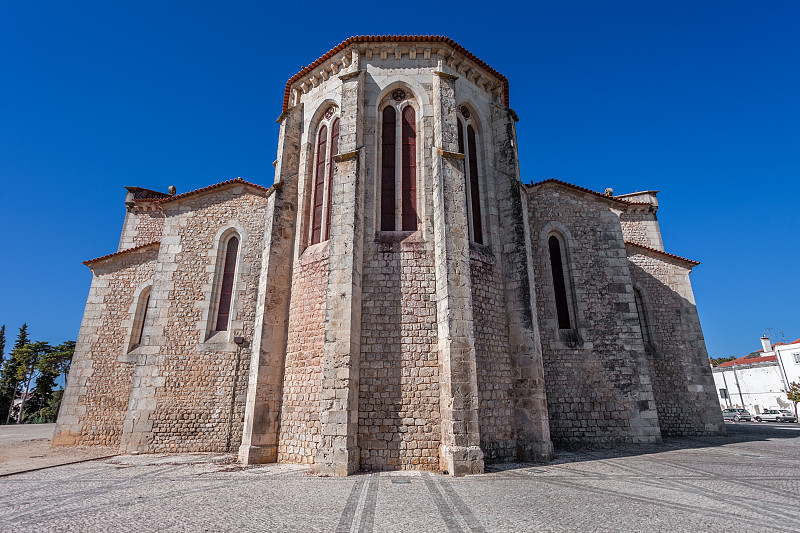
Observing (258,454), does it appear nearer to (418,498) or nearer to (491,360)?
(418,498)

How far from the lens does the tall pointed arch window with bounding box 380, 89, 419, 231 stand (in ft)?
33.7

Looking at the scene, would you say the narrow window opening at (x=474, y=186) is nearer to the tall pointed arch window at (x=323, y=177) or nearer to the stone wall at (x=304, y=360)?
the tall pointed arch window at (x=323, y=177)

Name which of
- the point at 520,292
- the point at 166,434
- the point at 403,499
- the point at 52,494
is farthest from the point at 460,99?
the point at 166,434

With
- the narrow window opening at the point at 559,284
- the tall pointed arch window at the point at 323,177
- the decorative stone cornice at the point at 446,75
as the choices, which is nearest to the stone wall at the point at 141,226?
the tall pointed arch window at the point at 323,177

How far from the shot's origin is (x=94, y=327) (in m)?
13.9

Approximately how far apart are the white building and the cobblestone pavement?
121ft

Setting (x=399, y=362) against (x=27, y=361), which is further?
(x=27, y=361)

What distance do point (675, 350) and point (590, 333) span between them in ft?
17.1

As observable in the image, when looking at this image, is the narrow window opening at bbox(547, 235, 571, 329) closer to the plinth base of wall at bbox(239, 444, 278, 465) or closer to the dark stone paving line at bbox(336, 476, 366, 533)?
the dark stone paving line at bbox(336, 476, 366, 533)

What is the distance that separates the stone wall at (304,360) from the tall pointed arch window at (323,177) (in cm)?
58

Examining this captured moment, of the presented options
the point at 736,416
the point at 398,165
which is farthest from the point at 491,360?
the point at 736,416

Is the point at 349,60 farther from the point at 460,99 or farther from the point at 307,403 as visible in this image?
the point at 307,403

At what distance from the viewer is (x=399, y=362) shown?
8.87 meters

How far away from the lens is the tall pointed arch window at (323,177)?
1095 centimetres
